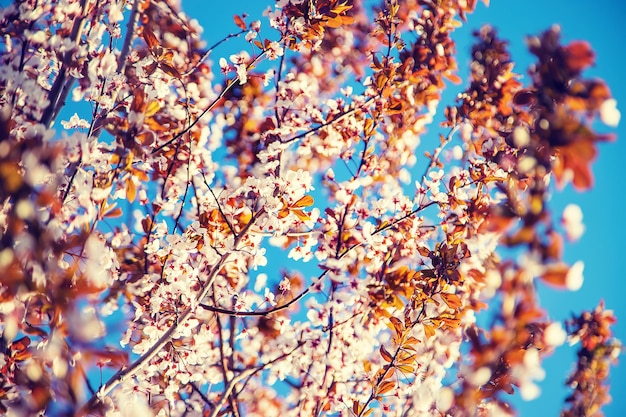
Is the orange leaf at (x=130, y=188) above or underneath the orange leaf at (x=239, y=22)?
underneath

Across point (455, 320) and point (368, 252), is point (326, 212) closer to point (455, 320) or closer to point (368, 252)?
point (368, 252)

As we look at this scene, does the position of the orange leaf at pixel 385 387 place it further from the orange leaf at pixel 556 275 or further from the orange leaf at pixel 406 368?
the orange leaf at pixel 556 275

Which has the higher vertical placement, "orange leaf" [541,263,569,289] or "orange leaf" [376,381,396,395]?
"orange leaf" [376,381,396,395]

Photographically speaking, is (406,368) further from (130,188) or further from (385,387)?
(130,188)

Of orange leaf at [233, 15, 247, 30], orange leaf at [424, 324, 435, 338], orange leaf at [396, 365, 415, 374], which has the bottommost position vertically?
orange leaf at [396, 365, 415, 374]

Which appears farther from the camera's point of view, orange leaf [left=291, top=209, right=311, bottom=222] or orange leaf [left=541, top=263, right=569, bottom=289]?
orange leaf [left=291, top=209, right=311, bottom=222]

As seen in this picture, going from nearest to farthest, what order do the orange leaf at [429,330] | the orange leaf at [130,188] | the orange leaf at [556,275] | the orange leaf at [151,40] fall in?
the orange leaf at [556,275]
the orange leaf at [130,188]
the orange leaf at [429,330]
the orange leaf at [151,40]

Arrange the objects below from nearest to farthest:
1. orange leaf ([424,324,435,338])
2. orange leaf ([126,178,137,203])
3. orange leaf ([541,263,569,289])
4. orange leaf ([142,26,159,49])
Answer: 1. orange leaf ([541,263,569,289])
2. orange leaf ([126,178,137,203])
3. orange leaf ([424,324,435,338])
4. orange leaf ([142,26,159,49])

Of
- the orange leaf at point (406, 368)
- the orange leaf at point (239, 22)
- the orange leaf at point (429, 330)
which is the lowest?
the orange leaf at point (406, 368)

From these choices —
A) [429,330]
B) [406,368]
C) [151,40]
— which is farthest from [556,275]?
[151,40]

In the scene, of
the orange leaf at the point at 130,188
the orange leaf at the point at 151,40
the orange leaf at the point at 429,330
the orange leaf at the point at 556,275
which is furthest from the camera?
the orange leaf at the point at 151,40

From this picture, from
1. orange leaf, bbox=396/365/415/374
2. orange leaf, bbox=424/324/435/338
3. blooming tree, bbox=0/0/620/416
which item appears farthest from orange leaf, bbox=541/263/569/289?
orange leaf, bbox=396/365/415/374

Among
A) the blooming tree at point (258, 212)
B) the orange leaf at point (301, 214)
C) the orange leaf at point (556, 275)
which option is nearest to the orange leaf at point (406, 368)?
the blooming tree at point (258, 212)

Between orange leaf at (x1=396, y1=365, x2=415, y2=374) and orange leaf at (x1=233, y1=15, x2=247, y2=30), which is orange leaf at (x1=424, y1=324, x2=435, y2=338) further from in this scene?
orange leaf at (x1=233, y1=15, x2=247, y2=30)
